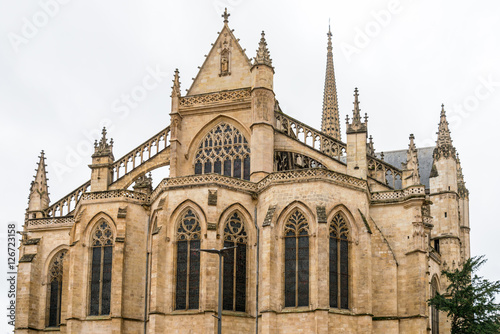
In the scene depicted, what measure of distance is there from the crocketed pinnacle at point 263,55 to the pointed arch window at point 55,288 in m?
17.2

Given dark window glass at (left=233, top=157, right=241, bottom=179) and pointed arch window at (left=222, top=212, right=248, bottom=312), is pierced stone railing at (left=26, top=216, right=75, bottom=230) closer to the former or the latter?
dark window glass at (left=233, top=157, right=241, bottom=179)

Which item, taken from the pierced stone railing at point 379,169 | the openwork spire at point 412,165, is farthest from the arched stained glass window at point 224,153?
the openwork spire at point 412,165

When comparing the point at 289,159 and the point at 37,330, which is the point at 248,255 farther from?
the point at 37,330

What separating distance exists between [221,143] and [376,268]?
12.5 metres

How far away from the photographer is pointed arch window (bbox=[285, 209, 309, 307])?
38.9m

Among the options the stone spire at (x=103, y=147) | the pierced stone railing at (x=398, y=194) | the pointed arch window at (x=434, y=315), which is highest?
the stone spire at (x=103, y=147)

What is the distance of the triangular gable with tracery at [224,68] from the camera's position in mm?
48000

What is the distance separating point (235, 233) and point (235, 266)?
72.0 inches

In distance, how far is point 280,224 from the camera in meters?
40.2

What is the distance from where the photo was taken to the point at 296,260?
1558 inches

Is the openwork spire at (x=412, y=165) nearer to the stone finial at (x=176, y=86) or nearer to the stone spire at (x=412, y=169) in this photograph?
the stone spire at (x=412, y=169)

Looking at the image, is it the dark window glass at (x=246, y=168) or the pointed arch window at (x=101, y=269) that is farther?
the dark window glass at (x=246, y=168)

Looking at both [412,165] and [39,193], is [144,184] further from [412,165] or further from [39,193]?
[412,165]

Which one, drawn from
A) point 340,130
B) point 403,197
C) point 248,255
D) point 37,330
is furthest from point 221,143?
point 340,130
